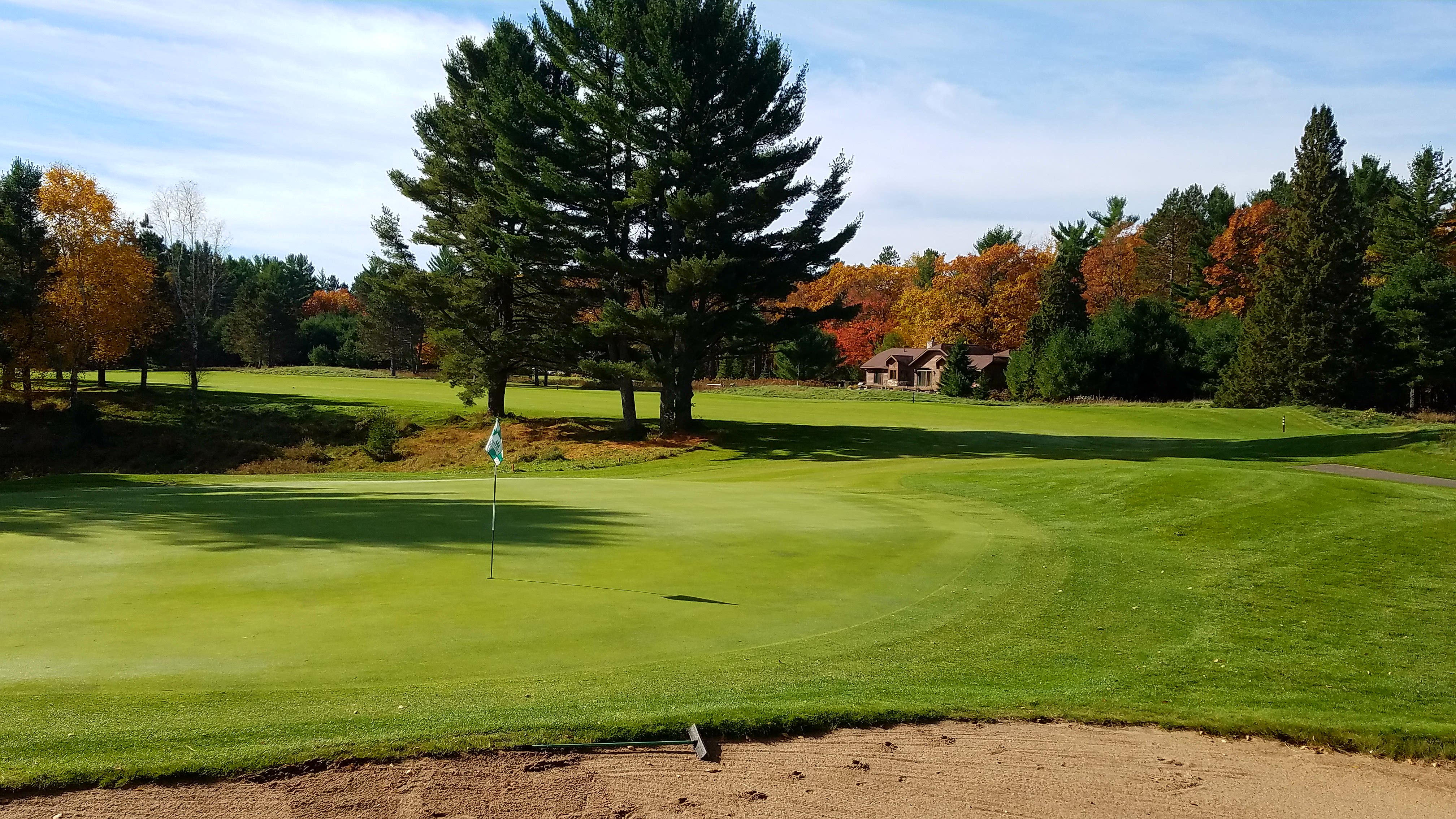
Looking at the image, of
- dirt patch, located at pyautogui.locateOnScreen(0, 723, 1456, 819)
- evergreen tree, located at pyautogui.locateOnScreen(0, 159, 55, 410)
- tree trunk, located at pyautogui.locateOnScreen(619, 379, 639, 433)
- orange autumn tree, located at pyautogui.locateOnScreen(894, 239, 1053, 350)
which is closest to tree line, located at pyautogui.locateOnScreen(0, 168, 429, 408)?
evergreen tree, located at pyautogui.locateOnScreen(0, 159, 55, 410)

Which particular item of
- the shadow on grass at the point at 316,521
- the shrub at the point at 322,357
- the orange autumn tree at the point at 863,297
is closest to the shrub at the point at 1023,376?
the orange autumn tree at the point at 863,297

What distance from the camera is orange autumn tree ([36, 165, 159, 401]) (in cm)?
4366

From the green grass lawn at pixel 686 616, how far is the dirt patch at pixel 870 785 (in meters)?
0.27

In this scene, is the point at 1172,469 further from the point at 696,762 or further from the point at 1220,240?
the point at 1220,240

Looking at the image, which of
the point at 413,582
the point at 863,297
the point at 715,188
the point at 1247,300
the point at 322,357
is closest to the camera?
the point at 413,582

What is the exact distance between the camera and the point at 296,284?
139 m

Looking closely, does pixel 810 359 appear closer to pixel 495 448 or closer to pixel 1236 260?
pixel 1236 260

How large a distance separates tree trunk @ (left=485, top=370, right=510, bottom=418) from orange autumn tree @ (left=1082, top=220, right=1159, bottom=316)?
6120 centimetres

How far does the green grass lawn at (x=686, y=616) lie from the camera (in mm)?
6418

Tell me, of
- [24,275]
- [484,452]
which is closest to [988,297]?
[484,452]

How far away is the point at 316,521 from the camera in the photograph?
42.7 feet

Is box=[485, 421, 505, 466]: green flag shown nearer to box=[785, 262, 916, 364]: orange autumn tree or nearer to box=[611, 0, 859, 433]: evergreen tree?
box=[611, 0, 859, 433]: evergreen tree

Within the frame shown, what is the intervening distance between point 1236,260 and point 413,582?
80.6 m

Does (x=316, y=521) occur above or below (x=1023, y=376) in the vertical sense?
below
